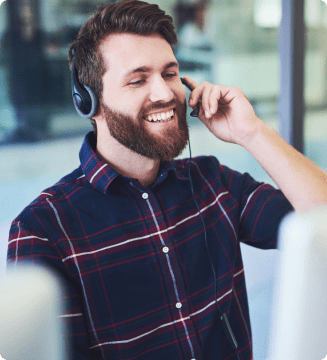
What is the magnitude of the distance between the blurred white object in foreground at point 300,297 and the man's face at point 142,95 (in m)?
0.73

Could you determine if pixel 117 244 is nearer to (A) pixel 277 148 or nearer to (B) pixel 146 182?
(B) pixel 146 182

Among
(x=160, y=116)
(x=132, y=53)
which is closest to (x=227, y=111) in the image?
(x=160, y=116)

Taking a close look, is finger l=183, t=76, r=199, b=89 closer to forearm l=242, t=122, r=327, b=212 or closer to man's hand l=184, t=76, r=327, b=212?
man's hand l=184, t=76, r=327, b=212

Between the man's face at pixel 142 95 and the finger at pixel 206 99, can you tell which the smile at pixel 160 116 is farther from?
the finger at pixel 206 99

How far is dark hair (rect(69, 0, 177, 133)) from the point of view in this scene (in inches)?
40.5

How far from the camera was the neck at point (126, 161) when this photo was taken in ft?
3.52

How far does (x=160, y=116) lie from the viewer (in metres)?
1.04

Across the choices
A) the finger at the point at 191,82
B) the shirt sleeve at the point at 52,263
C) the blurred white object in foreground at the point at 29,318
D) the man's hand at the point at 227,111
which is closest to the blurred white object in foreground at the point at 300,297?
the blurred white object in foreground at the point at 29,318

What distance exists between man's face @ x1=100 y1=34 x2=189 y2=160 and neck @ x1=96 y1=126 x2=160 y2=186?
0.12ft

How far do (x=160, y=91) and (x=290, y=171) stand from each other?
0.42 meters

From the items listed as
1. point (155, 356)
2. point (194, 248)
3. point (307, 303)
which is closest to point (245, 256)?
point (194, 248)

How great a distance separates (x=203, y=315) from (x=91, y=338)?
12.0 inches

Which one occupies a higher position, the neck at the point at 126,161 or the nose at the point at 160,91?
the nose at the point at 160,91

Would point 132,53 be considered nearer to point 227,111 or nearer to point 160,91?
point 160,91
